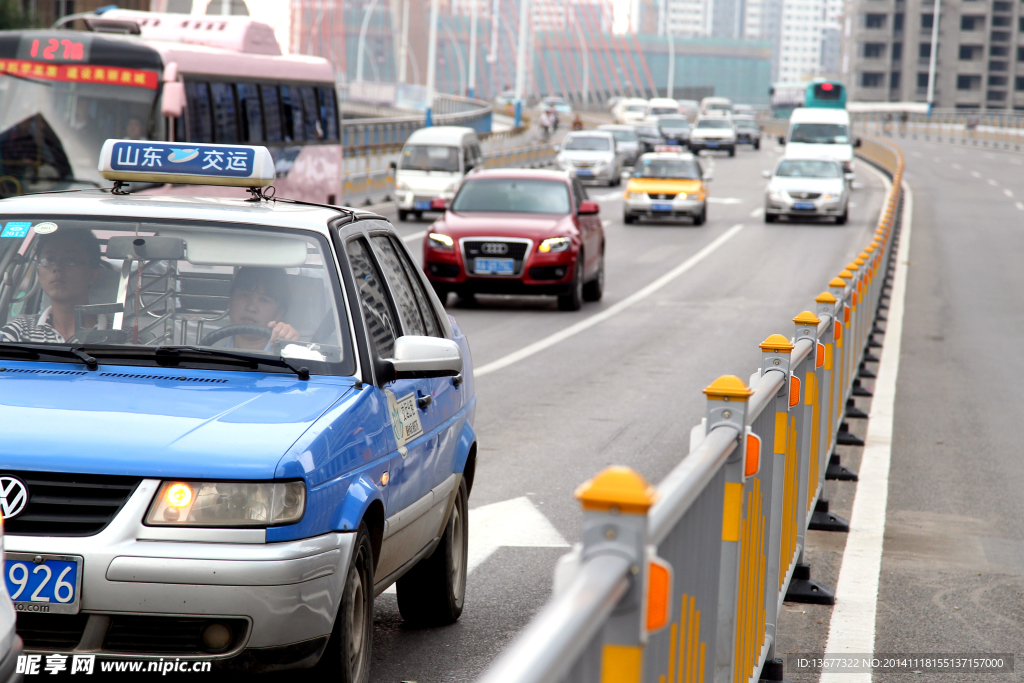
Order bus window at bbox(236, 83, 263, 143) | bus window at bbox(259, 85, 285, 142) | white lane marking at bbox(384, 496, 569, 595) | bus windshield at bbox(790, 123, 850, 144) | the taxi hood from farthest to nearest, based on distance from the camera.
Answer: bus windshield at bbox(790, 123, 850, 144), bus window at bbox(259, 85, 285, 142), bus window at bbox(236, 83, 263, 143), white lane marking at bbox(384, 496, 569, 595), the taxi hood

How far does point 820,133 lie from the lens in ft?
148

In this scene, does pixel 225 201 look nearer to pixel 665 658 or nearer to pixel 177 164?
pixel 177 164

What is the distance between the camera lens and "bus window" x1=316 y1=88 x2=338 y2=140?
83.8 feet

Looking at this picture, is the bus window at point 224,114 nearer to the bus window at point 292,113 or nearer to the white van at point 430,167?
the bus window at point 292,113

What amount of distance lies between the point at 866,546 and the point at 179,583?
4.46m

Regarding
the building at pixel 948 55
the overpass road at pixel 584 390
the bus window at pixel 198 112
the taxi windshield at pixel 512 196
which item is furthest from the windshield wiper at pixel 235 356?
the building at pixel 948 55

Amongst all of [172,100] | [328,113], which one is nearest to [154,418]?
[172,100]

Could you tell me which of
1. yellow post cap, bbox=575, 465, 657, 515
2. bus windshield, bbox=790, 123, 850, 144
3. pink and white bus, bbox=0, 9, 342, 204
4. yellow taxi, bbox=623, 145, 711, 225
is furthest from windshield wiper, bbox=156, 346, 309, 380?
bus windshield, bbox=790, 123, 850, 144

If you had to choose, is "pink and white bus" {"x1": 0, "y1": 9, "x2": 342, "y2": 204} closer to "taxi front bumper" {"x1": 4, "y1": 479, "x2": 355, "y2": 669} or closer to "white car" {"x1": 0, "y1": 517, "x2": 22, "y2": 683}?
"taxi front bumper" {"x1": 4, "y1": 479, "x2": 355, "y2": 669}

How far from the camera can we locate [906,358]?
50.0 feet

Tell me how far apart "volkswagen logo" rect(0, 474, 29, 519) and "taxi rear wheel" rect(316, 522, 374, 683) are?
923mm

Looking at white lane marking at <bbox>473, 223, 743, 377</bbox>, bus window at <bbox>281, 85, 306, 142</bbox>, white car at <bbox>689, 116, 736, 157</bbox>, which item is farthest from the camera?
white car at <bbox>689, 116, 736, 157</bbox>

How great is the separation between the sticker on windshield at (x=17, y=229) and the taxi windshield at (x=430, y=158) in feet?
88.8

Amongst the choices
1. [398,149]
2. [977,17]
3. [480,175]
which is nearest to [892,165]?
[398,149]
